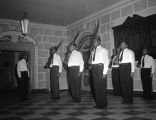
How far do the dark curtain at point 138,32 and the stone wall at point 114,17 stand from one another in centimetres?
23

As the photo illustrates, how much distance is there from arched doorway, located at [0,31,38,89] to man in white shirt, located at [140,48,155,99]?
570 cm

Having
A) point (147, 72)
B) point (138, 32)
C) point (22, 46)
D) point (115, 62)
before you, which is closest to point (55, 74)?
point (115, 62)

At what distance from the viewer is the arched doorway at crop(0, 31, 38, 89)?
30.1 feet

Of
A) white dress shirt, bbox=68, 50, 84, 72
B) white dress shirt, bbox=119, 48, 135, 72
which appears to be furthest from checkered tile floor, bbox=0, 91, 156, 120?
white dress shirt, bbox=68, 50, 84, 72

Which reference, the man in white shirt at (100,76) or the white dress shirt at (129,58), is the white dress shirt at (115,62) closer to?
the white dress shirt at (129,58)

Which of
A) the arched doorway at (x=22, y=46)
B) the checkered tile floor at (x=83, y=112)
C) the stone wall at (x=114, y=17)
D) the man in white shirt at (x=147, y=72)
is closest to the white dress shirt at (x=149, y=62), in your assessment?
the man in white shirt at (x=147, y=72)

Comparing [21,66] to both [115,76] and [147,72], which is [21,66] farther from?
[147,72]

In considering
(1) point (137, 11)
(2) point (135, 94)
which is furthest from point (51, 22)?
(2) point (135, 94)

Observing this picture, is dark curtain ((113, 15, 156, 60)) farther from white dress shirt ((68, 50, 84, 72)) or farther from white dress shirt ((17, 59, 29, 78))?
white dress shirt ((17, 59, 29, 78))

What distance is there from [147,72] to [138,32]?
61.0 inches

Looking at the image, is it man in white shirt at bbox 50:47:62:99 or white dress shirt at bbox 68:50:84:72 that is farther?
man in white shirt at bbox 50:47:62:99

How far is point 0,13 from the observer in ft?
28.0

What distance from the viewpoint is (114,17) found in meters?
7.89

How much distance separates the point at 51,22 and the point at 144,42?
532cm
